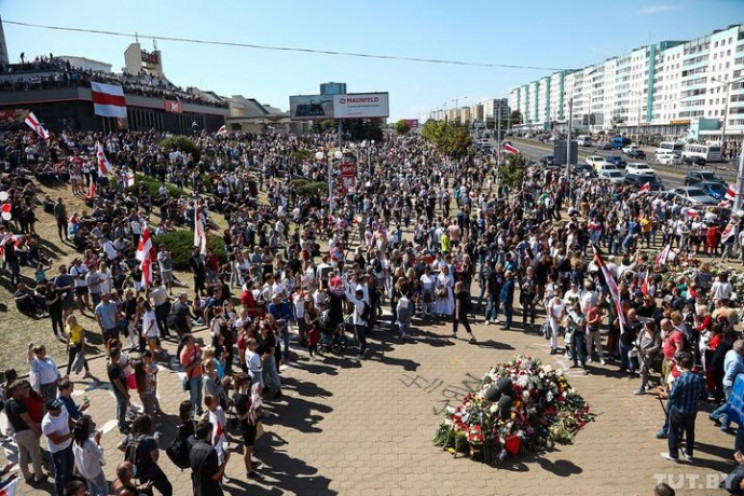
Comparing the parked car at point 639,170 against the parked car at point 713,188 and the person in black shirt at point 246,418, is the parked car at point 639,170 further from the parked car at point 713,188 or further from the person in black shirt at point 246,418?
the person in black shirt at point 246,418

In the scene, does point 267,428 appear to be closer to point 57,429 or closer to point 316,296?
point 57,429

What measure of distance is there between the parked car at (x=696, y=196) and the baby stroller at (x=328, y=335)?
70.7 ft

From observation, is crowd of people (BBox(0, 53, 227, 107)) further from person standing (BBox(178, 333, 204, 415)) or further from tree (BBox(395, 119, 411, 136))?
tree (BBox(395, 119, 411, 136))

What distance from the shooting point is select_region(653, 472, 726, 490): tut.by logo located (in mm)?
7164

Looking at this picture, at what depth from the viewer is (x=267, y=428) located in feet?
29.9

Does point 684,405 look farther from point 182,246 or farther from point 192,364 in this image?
point 182,246

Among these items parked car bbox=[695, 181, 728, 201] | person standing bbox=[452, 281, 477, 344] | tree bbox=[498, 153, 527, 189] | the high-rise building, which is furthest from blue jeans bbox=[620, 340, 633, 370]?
the high-rise building

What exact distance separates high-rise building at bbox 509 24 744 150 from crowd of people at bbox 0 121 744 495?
226ft

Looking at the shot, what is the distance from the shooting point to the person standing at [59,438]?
6832 millimetres

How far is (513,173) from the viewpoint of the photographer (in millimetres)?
33094

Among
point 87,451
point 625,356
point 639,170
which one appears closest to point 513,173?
point 639,170

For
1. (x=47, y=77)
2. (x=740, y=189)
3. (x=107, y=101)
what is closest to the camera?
(x=740, y=189)

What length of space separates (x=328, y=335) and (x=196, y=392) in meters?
3.68

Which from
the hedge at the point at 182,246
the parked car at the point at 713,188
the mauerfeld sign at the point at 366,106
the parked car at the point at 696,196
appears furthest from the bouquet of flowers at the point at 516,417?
the mauerfeld sign at the point at 366,106
